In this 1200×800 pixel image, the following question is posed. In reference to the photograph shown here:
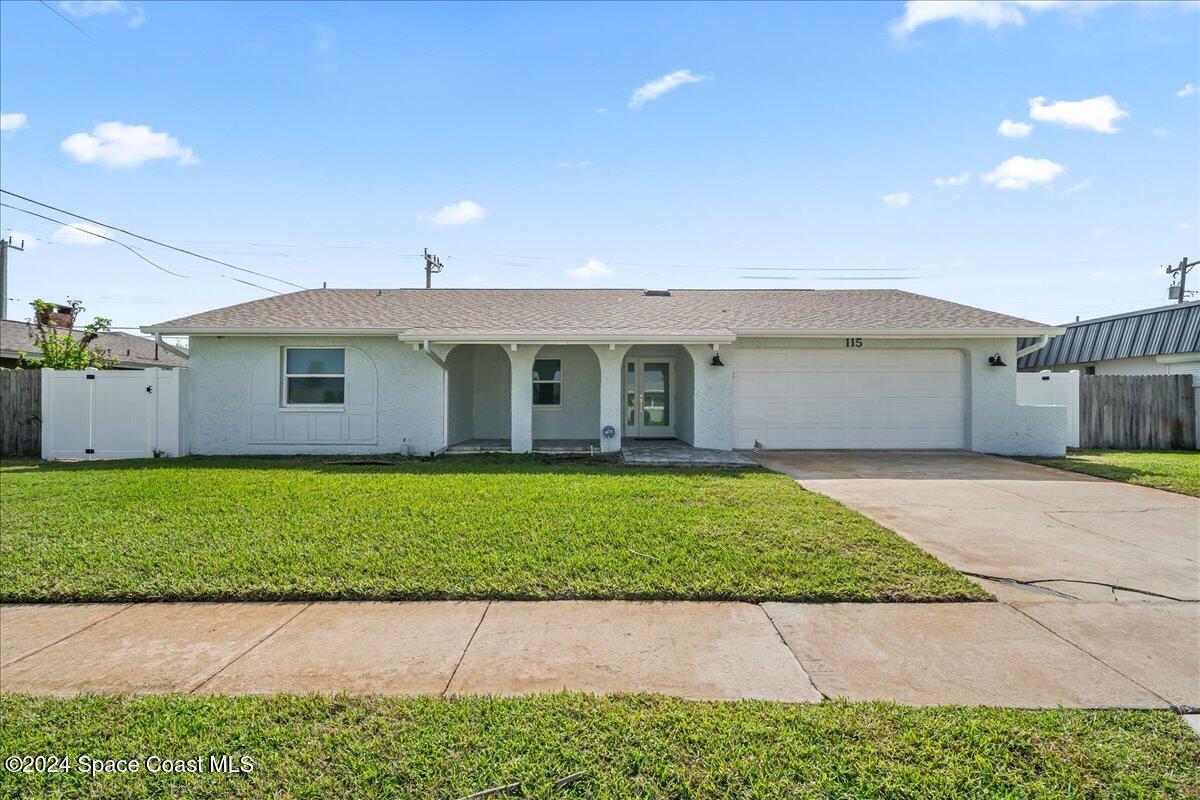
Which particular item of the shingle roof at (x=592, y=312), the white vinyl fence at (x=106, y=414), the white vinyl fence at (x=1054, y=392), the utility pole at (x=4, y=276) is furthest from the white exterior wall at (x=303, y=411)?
the utility pole at (x=4, y=276)

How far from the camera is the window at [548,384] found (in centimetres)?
1488

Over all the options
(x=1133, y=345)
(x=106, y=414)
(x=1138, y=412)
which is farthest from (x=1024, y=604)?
(x=1133, y=345)

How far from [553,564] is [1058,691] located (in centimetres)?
335

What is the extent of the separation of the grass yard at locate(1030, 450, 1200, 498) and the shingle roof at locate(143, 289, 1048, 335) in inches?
114

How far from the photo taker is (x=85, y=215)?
18000 millimetres

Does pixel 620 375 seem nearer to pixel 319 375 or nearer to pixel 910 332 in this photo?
pixel 910 332

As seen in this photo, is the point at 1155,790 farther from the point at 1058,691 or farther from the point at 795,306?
the point at 795,306

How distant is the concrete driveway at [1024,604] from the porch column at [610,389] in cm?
496

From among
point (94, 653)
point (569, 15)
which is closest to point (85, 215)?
point (569, 15)

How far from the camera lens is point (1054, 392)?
44.8ft

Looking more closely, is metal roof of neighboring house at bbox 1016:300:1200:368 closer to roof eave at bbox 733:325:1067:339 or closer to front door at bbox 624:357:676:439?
roof eave at bbox 733:325:1067:339

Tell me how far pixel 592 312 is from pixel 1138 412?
44.1ft

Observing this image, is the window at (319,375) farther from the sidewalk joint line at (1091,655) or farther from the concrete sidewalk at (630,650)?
the sidewalk joint line at (1091,655)

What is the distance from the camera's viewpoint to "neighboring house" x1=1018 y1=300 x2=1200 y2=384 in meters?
15.8
